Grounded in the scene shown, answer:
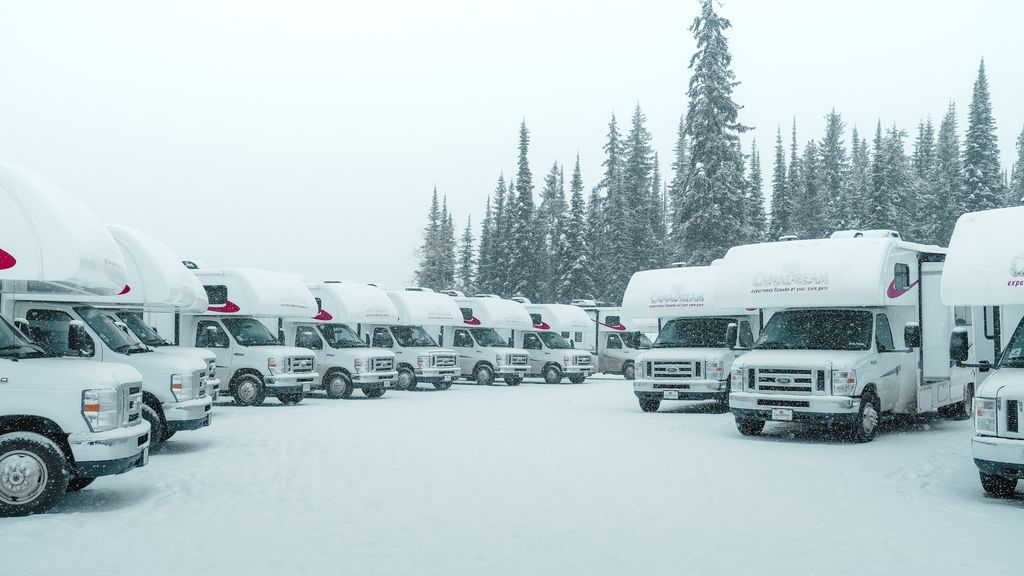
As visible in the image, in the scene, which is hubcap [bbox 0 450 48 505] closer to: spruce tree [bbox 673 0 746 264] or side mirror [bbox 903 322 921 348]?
side mirror [bbox 903 322 921 348]

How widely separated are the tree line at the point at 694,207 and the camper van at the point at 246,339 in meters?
23.6

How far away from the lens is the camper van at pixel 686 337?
1944cm

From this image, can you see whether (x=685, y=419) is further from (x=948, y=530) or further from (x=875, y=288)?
(x=948, y=530)

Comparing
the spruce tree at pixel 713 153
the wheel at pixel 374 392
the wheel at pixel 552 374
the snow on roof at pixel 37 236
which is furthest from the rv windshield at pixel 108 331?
the spruce tree at pixel 713 153

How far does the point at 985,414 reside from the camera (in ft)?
30.9

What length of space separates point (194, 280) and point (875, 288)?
11.7 m

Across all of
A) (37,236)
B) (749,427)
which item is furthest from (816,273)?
(37,236)

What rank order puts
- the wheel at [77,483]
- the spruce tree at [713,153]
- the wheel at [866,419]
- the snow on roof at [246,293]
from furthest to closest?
the spruce tree at [713,153]
the snow on roof at [246,293]
the wheel at [866,419]
the wheel at [77,483]

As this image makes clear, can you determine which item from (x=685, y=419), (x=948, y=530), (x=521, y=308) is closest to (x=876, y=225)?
(x=521, y=308)

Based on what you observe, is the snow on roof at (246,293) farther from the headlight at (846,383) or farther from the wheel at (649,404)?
the headlight at (846,383)

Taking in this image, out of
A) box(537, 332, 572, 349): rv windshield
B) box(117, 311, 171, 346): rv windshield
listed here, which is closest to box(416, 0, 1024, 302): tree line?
box(537, 332, 572, 349): rv windshield

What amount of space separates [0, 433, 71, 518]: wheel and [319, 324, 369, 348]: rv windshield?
15.9 meters

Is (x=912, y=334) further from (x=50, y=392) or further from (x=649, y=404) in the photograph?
(x=50, y=392)

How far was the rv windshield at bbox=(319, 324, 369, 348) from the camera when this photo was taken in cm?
2441
